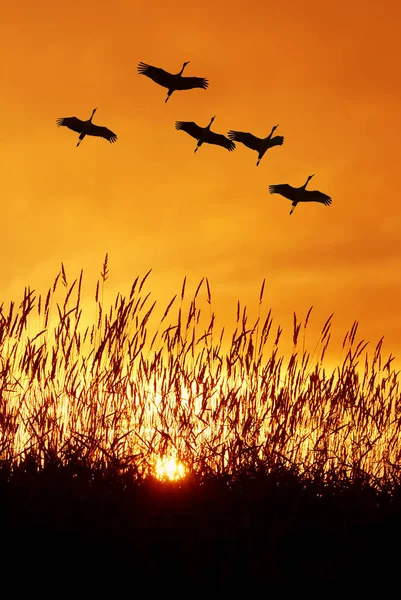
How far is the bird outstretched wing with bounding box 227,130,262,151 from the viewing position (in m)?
10.0

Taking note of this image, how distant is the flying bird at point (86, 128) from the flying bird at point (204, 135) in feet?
3.68

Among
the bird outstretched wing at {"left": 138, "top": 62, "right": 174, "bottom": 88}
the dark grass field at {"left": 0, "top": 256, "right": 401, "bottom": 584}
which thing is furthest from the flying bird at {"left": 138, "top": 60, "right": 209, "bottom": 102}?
the dark grass field at {"left": 0, "top": 256, "right": 401, "bottom": 584}

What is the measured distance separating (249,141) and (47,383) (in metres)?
6.72

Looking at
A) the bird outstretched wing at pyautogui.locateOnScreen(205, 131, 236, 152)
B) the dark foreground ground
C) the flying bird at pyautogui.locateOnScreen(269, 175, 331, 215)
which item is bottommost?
the dark foreground ground

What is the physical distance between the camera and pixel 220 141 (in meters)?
11.0

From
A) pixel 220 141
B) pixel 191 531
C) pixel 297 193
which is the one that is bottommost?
pixel 191 531

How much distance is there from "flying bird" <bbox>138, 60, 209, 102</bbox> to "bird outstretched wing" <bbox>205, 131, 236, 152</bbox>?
0.72 m

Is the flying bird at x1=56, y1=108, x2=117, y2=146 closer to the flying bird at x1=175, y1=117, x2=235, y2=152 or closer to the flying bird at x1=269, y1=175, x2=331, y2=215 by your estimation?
the flying bird at x1=175, y1=117, x2=235, y2=152

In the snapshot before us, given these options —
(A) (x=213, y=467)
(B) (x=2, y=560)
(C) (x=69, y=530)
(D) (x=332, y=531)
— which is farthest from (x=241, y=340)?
(B) (x=2, y=560)

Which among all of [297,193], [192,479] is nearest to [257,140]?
[297,193]

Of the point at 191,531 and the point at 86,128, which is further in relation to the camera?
the point at 86,128

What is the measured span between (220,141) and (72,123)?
2.25 m

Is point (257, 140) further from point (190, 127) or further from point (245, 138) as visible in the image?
point (190, 127)

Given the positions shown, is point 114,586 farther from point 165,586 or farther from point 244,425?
point 244,425
